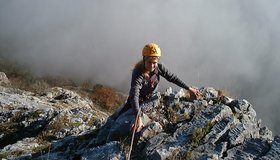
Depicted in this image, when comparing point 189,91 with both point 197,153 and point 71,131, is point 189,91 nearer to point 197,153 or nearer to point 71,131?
point 197,153

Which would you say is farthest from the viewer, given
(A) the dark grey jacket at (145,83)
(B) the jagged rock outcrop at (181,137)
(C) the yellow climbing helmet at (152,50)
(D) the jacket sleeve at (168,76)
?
(D) the jacket sleeve at (168,76)

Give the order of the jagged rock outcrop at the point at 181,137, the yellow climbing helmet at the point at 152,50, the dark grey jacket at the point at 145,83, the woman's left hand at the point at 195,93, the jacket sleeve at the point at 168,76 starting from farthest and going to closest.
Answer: the woman's left hand at the point at 195,93 < the jacket sleeve at the point at 168,76 < the dark grey jacket at the point at 145,83 < the yellow climbing helmet at the point at 152,50 < the jagged rock outcrop at the point at 181,137

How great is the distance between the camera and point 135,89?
16.8 m

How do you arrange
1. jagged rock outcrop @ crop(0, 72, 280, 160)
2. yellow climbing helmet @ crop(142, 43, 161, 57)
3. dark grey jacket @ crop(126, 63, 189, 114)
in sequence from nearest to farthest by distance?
jagged rock outcrop @ crop(0, 72, 280, 160)
yellow climbing helmet @ crop(142, 43, 161, 57)
dark grey jacket @ crop(126, 63, 189, 114)

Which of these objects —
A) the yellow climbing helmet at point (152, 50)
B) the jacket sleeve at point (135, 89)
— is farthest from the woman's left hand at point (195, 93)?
the yellow climbing helmet at point (152, 50)

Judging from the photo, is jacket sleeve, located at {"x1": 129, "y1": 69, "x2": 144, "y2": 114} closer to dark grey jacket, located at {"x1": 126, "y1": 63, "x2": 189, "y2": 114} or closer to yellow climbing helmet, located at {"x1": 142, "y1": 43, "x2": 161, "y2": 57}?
dark grey jacket, located at {"x1": 126, "y1": 63, "x2": 189, "y2": 114}

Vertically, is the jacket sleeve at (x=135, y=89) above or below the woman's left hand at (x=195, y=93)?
below

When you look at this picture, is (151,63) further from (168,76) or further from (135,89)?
(168,76)

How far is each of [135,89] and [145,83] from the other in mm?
1348

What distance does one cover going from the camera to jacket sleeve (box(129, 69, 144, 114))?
16.6 m

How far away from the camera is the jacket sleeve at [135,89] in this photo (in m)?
16.6

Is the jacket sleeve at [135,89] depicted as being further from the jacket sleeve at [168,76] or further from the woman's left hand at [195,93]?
the woman's left hand at [195,93]

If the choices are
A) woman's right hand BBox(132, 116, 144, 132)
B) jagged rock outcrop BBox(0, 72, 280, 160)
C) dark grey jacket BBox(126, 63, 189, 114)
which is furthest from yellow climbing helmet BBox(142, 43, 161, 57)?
jagged rock outcrop BBox(0, 72, 280, 160)

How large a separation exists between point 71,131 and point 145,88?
6.90 meters
